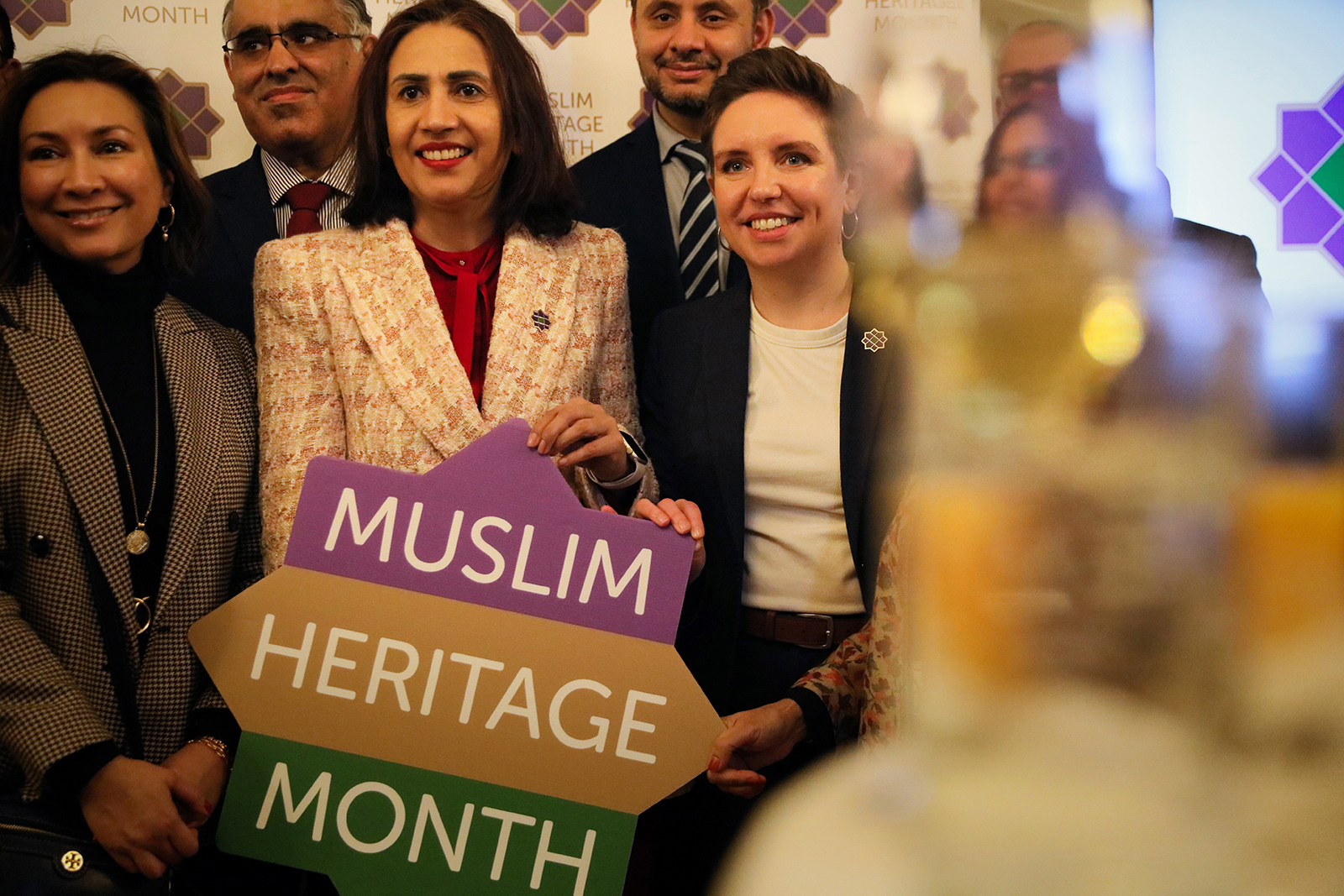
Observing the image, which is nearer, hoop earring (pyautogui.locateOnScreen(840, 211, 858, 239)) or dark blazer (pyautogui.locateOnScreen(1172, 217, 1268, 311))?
dark blazer (pyautogui.locateOnScreen(1172, 217, 1268, 311))

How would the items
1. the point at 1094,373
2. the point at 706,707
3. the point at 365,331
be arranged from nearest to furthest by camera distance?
the point at 1094,373
the point at 706,707
the point at 365,331

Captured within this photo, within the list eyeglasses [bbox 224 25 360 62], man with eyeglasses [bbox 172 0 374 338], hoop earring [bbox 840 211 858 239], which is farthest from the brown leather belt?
eyeglasses [bbox 224 25 360 62]

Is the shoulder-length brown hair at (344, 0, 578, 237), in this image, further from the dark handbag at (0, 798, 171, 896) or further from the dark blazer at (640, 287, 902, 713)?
the dark handbag at (0, 798, 171, 896)

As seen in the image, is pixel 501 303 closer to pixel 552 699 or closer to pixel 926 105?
pixel 552 699

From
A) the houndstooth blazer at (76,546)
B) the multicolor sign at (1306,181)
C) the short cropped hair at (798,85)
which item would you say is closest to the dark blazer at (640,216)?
the short cropped hair at (798,85)

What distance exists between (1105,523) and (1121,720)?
7 centimetres

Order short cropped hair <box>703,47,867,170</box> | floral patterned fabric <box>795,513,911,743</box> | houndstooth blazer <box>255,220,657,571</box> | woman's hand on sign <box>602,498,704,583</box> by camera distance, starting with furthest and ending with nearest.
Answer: short cropped hair <box>703,47,867,170</box> < houndstooth blazer <box>255,220,657,571</box> < woman's hand on sign <box>602,498,704,583</box> < floral patterned fabric <box>795,513,911,743</box>

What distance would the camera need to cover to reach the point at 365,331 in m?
1.92

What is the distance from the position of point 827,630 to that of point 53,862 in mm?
1208

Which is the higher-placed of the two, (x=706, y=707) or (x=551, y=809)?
(x=706, y=707)

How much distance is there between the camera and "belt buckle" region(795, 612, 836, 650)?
197cm

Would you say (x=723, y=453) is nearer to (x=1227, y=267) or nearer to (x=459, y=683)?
(x=459, y=683)

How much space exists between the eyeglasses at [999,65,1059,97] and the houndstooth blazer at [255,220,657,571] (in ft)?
5.15

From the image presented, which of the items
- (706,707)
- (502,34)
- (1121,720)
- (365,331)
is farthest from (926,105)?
(502,34)
